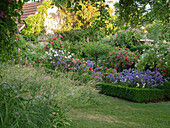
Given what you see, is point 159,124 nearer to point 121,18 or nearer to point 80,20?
point 121,18

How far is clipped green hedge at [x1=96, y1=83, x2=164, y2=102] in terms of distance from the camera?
7160 millimetres

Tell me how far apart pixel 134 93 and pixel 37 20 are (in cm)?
966

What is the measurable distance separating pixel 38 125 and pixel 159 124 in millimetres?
2812

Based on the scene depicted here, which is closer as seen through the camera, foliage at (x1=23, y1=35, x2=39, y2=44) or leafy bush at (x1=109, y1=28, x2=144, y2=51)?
foliage at (x1=23, y1=35, x2=39, y2=44)

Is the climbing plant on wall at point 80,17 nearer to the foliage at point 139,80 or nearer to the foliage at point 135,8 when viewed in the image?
the foliage at point 139,80

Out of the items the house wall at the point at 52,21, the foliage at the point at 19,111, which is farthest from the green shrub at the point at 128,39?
the foliage at the point at 19,111

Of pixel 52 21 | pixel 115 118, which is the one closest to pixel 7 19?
pixel 115 118

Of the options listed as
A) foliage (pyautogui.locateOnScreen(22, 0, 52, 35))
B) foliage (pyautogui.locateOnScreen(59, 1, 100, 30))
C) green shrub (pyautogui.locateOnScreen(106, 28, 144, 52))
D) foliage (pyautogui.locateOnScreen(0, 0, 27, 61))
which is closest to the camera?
foliage (pyautogui.locateOnScreen(0, 0, 27, 61))

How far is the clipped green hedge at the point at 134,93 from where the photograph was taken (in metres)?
7.16

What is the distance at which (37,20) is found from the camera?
558 inches

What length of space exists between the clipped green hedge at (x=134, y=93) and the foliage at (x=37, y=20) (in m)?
7.74

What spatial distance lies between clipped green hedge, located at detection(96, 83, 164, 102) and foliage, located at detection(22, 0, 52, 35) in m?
7.74

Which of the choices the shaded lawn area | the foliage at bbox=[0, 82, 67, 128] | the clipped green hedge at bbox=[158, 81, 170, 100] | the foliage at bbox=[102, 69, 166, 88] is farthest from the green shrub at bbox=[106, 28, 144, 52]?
the foliage at bbox=[0, 82, 67, 128]

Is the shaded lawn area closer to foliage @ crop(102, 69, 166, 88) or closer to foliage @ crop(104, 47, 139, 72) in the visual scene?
foliage @ crop(102, 69, 166, 88)
